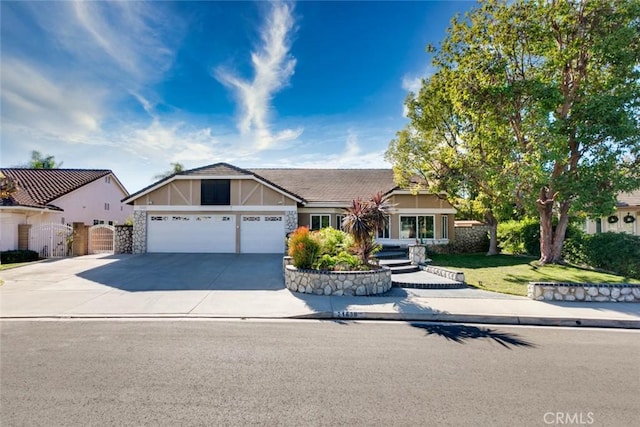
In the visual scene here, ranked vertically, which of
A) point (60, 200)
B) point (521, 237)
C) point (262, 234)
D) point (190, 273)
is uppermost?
point (60, 200)

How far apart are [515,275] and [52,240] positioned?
83.8 ft

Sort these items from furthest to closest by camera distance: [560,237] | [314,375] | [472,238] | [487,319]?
[472,238] → [560,237] → [487,319] → [314,375]

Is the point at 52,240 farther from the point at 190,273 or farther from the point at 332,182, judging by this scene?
the point at 332,182

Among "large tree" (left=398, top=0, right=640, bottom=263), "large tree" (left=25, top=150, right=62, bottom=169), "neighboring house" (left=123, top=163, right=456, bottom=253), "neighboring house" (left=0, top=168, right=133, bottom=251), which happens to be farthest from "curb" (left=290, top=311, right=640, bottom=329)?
"large tree" (left=25, top=150, right=62, bottom=169)

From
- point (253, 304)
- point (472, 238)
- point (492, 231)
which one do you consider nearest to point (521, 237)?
point (492, 231)

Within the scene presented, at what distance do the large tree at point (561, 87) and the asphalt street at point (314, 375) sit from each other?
7406 mm

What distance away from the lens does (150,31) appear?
10781mm

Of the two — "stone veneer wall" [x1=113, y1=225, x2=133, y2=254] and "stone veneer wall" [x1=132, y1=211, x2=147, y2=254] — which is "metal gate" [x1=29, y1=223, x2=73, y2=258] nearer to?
"stone veneer wall" [x1=113, y1=225, x2=133, y2=254]

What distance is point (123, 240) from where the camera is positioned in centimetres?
1900

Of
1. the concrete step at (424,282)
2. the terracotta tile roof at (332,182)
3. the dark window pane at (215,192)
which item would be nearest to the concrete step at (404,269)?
the concrete step at (424,282)

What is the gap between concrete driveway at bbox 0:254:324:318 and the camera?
7930 mm

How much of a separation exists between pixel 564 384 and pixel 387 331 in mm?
3051

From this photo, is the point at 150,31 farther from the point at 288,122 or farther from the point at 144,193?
the point at 144,193

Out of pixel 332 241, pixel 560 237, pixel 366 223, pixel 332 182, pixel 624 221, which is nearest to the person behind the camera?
pixel 366 223
